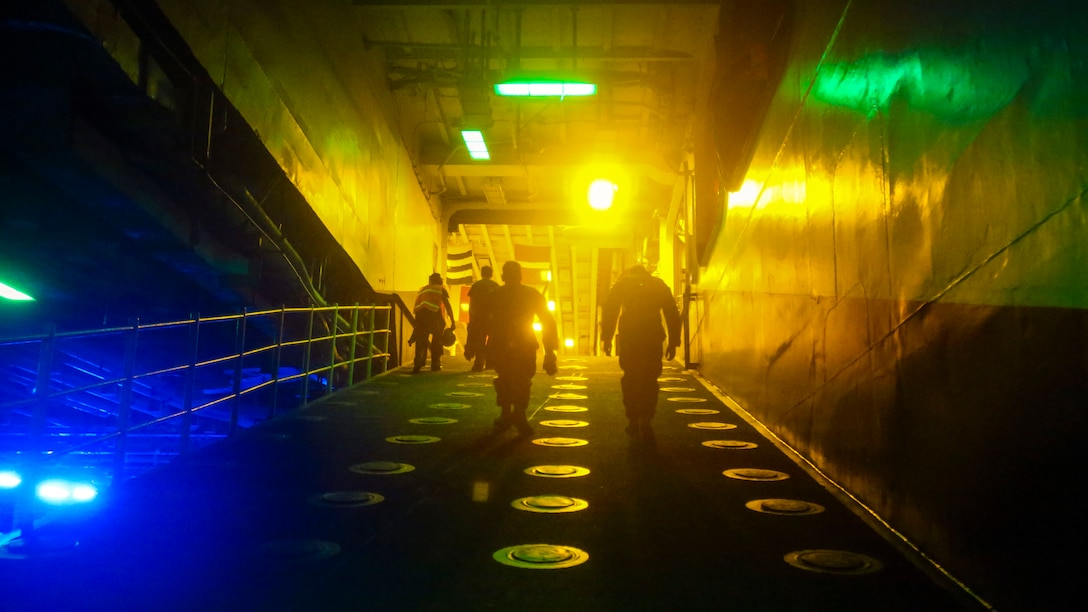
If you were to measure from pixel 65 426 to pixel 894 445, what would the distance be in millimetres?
9723

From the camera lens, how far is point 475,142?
Answer: 11461mm

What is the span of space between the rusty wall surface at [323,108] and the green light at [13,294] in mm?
3472

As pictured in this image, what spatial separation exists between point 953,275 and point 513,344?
12.9 feet

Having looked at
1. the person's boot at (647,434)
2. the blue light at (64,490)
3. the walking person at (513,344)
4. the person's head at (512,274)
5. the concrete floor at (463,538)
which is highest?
the person's head at (512,274)

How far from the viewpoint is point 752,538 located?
124 inches

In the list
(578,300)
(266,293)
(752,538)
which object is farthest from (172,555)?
(578,300)

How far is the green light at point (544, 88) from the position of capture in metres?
8.84

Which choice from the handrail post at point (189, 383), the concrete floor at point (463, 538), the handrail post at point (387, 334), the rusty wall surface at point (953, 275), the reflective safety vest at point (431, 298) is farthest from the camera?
the handrail post at point (387, 334)

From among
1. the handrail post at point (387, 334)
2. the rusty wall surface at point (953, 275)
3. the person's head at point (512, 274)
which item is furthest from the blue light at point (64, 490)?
the rusty wall surface at point (953, 275)

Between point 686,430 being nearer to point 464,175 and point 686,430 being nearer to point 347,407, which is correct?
point 347,407

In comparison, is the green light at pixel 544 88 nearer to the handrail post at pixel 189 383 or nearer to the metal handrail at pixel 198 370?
the metal handrail at pixel 198 370

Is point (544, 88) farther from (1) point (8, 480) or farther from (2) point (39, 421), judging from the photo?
(1) point (8, 480)

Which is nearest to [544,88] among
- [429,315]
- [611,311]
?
[429,315]

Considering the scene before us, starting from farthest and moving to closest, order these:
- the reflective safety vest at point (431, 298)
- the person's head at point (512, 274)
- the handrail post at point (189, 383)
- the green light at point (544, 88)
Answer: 1. the reflective safety vest at point (431, 298)
2. the green light at point (544, 88)
3. the person's head at point (512, 274)
4. the handrail post at point (189, 383)
